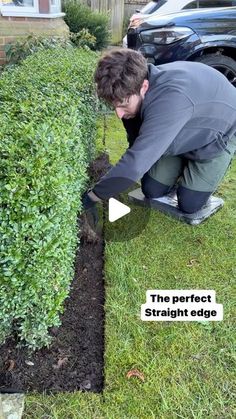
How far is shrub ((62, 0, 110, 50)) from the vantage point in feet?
24.4

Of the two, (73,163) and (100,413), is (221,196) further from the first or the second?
(100,413)

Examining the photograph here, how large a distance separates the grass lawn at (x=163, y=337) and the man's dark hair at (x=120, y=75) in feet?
3.49

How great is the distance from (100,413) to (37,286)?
0.63 metres

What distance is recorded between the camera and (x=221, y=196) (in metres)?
3.37

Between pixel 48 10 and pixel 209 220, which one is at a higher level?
pixel 48 10

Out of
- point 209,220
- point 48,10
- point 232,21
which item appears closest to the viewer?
point 209,220

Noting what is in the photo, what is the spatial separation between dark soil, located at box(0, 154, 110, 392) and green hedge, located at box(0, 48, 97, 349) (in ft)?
0.30

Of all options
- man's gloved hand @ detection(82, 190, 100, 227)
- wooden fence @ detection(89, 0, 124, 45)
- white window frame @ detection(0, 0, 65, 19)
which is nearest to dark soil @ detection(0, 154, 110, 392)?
man's gloved hand @ detection(82, 190, 100, 227)

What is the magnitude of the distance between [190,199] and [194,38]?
2594mm

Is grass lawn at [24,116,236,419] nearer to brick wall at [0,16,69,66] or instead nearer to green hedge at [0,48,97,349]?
green hedge at [0,48,97,349]

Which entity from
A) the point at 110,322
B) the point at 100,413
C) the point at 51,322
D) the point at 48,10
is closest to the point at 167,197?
the point at 110,322

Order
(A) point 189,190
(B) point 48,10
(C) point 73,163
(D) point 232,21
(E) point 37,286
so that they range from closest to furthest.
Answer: (E) point 37,286 → (C) point 73,163 → (A) point 189,190 → (D) point 232,21 → (B) point 48,10

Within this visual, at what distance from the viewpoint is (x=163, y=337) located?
2006 mm

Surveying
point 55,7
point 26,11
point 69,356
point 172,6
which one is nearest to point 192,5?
point 172,6
